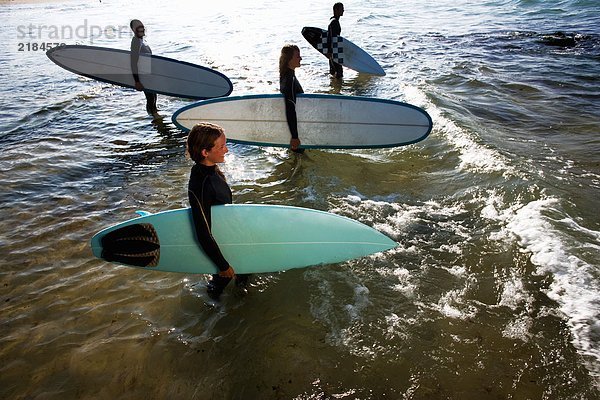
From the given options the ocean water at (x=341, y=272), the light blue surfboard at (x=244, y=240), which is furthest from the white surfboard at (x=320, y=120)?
the light blue surfboard at (x=244, y=240)

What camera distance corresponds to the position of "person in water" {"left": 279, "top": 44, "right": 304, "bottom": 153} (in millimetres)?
5348

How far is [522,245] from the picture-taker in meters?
4.23

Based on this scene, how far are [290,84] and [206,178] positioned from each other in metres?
3.10

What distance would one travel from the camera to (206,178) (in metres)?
3.04

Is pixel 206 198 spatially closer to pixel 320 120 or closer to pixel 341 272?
pixel 341 272

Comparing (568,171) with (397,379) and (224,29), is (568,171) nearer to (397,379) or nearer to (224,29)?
(397,379)

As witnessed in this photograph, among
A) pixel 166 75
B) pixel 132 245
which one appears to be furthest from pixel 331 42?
pixel 132 245

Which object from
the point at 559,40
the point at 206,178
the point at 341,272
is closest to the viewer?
the point at 206,178

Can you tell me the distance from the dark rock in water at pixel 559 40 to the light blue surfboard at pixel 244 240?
13.9m

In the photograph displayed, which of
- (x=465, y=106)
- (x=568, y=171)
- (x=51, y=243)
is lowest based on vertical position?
(x=51, y=243)

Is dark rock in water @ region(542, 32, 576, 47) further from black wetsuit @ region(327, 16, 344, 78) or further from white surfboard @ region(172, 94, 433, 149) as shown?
white surfboard @ region(172, 94, 433, 149)

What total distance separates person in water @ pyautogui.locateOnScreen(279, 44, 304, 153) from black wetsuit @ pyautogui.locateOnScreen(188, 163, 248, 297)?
2.75m

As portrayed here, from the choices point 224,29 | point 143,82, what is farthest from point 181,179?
point 224,29

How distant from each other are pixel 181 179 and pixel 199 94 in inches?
146
